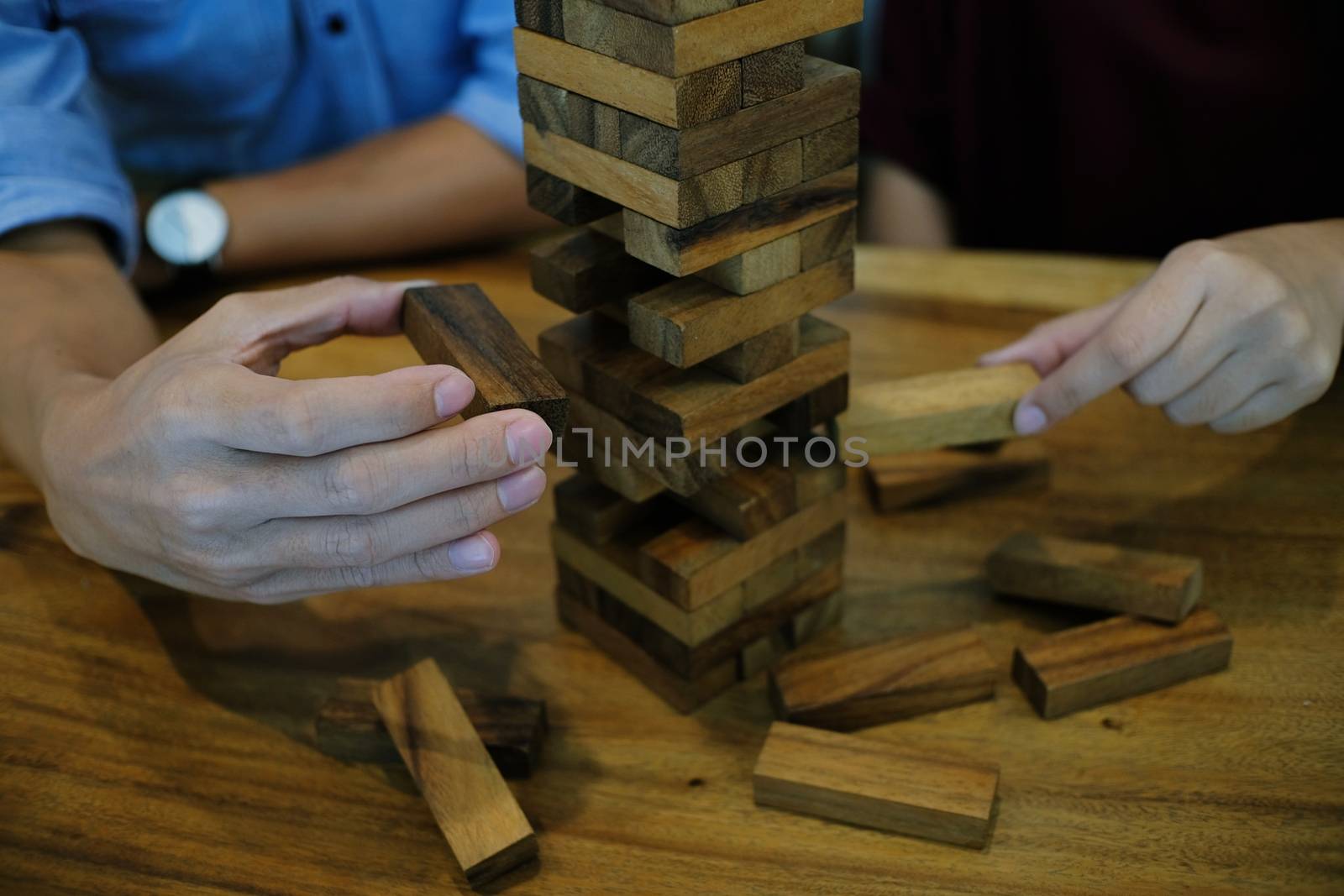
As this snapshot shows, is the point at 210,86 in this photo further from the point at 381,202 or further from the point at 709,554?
the point at 709,554

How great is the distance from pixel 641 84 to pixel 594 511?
1.17 ft

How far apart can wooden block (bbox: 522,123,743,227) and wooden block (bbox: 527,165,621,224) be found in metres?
0.02

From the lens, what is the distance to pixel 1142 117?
1.67 meters

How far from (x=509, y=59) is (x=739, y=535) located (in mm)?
807

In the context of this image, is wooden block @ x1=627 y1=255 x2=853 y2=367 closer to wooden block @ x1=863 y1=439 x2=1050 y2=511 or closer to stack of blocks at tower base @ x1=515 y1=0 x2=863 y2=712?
stack of blocks at tower base @ x1=515 y1=0 x2=863 y2=712

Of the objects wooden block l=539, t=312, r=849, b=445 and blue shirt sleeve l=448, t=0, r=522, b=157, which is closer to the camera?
wooden block l=539, t=312, r=849, b=445

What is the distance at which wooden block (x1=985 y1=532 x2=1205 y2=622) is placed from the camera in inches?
37.0

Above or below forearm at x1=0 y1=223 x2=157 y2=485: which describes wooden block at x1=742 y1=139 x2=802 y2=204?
above

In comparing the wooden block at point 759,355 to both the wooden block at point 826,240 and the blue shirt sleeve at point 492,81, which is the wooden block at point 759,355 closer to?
the wooden block at point 826,240

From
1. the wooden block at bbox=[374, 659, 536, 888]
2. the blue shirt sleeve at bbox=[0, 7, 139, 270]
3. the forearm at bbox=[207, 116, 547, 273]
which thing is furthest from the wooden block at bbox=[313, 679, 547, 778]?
the forearm at bbox=[207, 116, 547, 273]

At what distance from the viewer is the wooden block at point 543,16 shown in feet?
2.45

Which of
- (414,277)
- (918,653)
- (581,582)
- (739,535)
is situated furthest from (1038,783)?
(414,277)

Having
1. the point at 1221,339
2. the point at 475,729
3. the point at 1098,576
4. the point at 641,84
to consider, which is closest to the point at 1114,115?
the point at 1221,339

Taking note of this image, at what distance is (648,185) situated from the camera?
2.41 feet
